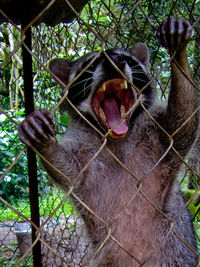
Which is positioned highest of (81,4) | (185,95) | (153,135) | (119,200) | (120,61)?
(81,4)

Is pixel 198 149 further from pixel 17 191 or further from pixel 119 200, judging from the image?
pixel 17 191

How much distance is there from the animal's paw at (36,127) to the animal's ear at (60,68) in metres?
1.10

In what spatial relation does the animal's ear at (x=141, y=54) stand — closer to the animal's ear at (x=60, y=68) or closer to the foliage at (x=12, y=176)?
the animal's ear at (x=60, y=68)

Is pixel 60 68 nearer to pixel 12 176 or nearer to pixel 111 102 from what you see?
pixel 111 102

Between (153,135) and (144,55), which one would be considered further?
(144,55)

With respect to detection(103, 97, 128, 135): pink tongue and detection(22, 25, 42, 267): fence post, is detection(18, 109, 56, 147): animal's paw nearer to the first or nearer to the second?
detection(22, 25, 42, 267): fence post

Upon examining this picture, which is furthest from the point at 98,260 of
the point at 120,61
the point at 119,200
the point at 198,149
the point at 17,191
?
the point at 17,191

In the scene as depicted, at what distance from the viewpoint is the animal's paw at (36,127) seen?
1.50 m

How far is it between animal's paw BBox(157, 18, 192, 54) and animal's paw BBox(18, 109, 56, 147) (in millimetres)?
752

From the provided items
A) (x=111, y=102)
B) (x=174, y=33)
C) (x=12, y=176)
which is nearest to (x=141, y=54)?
(x=111, y=102)

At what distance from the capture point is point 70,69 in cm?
262

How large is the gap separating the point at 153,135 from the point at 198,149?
46.9 inches

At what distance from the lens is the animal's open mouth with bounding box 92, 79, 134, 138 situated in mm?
2117

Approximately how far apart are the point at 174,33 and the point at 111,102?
2.47 ft
